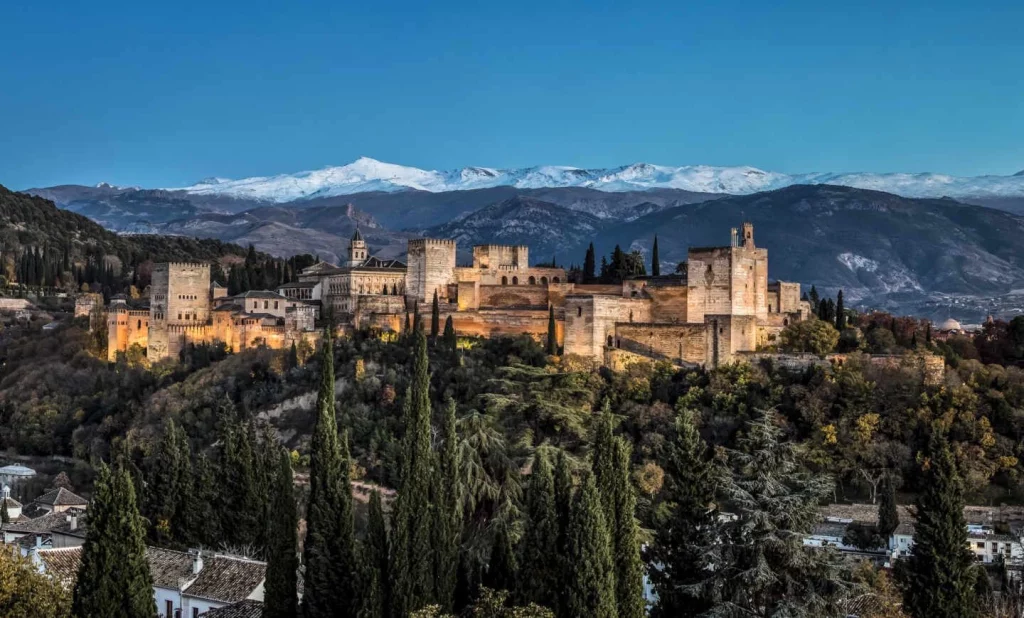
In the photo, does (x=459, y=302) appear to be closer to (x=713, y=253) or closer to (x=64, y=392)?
(x=713, y=253)

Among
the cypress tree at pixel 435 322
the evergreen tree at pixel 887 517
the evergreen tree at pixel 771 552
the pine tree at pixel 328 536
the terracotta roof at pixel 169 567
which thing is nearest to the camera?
the evergreen tree at pixel 771 552

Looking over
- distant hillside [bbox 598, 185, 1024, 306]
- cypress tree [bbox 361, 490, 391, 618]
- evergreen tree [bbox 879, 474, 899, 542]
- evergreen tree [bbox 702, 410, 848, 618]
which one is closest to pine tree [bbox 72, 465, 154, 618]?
cypress tree [bbox 361, 490, 391, 618]

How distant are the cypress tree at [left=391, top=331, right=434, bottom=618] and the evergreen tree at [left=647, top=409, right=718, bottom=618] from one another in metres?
4.62

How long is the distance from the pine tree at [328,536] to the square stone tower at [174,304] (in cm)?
3266

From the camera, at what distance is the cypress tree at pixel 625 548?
2406 centimetres

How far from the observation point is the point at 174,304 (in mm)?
60281

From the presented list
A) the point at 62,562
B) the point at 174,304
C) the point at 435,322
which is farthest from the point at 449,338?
the point at 62,562

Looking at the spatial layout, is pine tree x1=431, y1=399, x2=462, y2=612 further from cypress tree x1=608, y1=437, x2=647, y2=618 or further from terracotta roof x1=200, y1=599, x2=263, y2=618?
terracotta roof x1=200, y1=599, x2=263, y2=618

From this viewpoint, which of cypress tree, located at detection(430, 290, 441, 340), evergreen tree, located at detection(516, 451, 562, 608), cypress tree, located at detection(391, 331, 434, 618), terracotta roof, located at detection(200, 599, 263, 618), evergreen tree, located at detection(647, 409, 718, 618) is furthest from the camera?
cypress tree, located at detection(430, 290, 441, 340)

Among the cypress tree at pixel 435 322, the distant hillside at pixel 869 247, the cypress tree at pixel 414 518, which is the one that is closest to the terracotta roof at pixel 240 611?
the cypress tree at pixel 414 518

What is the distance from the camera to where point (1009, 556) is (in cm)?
3862

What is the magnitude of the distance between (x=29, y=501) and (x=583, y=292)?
2498cm

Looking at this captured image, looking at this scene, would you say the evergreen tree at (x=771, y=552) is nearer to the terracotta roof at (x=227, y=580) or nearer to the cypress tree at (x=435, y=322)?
the terracotta roof at (x=227, y=580)

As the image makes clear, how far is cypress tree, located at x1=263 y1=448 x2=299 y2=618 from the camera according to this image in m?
26.6
